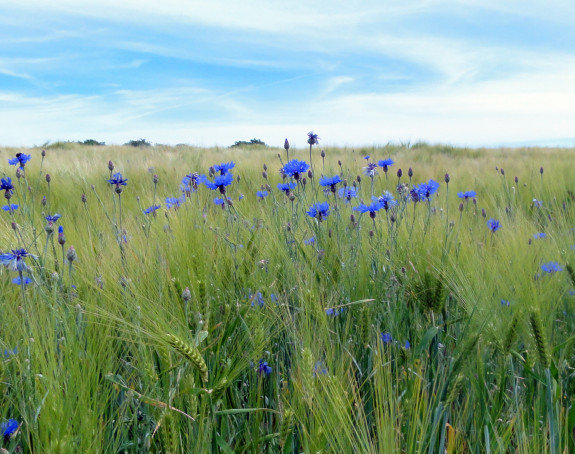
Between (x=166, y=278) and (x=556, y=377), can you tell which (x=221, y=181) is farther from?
(x=556, y=377)

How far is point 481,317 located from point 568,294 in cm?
45

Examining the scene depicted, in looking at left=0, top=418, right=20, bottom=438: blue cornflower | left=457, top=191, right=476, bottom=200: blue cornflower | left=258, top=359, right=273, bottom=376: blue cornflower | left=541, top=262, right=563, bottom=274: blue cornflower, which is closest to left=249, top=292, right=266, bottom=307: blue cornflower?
left=258, top=359, right=273, bottom=376: blue cornflower

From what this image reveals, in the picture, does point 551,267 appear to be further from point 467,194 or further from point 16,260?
point 16,260

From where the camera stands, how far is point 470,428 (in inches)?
43.4

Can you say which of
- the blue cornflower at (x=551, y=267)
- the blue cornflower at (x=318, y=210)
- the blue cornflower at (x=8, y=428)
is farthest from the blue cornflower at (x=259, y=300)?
the blue cornflower at (x=551, y=267)

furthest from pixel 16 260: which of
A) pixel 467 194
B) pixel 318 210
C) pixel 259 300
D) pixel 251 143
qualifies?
pixel 251 143

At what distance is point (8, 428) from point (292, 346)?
61 centimetres

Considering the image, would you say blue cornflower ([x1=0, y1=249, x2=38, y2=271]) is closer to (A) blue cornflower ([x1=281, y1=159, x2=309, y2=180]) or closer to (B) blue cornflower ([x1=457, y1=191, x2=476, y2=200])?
(A) blue cornflower ([x1=281, y1=159, x2=309, y2=180])

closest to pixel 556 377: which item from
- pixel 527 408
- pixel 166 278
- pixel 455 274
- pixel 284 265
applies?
pixel 527 408

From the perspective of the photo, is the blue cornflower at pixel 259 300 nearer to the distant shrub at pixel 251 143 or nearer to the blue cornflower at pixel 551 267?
the blue cornflower at pixel 551 267

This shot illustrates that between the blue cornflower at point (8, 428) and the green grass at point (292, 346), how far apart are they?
0.01 meters

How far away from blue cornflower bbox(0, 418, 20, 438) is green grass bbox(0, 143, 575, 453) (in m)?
0.01

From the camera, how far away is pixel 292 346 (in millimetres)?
1222

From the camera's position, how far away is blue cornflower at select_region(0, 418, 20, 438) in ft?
2.97
